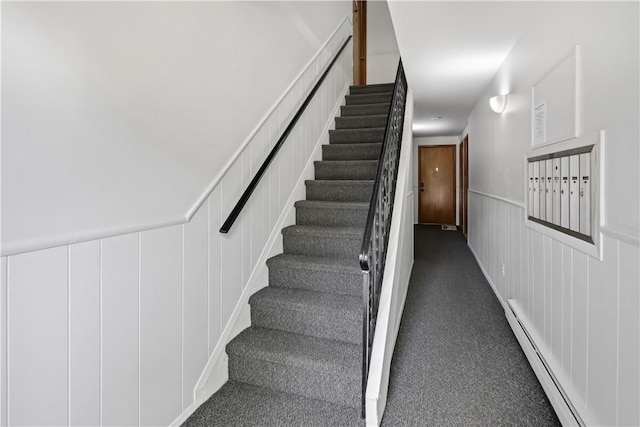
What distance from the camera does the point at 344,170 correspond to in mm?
3162

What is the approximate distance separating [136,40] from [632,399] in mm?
2108

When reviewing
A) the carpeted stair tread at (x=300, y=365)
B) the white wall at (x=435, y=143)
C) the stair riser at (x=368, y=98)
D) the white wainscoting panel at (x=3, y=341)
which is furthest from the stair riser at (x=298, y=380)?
the white wall at (x=435, y=143)

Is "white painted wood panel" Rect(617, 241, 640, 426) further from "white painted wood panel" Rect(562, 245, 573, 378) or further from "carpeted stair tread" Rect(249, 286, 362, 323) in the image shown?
"carpeted stair tread" Rect(249, 286, 362, 323)

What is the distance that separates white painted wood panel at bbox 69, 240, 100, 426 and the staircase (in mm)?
566

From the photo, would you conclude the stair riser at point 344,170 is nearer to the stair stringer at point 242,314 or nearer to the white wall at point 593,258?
the stair stringer at point 242,314

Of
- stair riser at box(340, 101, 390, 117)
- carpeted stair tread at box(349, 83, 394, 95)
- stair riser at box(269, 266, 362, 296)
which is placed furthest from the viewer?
carpeted stair tread at box(349, 83, 394, 95)

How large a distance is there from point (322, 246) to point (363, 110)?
7.08 ft

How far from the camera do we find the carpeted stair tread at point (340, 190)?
113 inches

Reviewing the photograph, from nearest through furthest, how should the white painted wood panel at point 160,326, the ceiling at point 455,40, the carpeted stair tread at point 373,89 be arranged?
the white painted wood panel at point 160,326 → the ceiling at point 455,40 → the carpeted stair tread at point 373,89

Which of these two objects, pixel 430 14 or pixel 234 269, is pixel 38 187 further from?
pixel 430 14

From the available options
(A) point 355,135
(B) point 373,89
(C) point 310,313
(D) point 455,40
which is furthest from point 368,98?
(C) point 310,313

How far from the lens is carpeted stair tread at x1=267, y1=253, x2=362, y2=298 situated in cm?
218

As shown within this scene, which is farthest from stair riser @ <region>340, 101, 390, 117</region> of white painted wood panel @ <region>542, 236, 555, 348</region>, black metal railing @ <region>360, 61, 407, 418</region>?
white painted wood panel @ <region>542, 236, 555, 348</region>

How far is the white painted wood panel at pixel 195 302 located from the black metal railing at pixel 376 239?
0.80 meters
